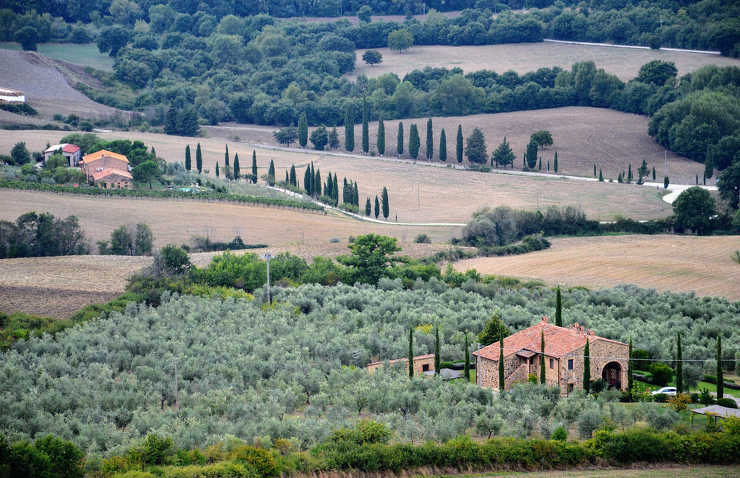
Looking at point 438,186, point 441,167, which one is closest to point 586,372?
point 438,186

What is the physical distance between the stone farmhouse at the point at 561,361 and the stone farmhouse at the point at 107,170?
49463mm

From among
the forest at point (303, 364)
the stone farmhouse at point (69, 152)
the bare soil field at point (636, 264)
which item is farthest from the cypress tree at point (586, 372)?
the stone farmhouse at point (69, 152)

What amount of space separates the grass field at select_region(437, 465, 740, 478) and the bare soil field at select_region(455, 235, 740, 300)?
2707 centimetres

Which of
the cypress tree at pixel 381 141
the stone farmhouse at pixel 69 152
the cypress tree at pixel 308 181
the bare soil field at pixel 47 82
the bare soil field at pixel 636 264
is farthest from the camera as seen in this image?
the bare soil field at pixel 47 82

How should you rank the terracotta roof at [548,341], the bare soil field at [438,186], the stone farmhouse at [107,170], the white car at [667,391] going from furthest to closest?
the bare soil field at [438,186] < the stone farmhouse at [107,170] < the terracotta roof at [548,341] < the white car at [667,391]

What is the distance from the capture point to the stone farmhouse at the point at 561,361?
38531 millimetres

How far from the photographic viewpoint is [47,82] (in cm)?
13012

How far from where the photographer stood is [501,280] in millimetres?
59312

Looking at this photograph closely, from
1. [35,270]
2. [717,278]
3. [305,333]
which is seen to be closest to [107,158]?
[35,270]

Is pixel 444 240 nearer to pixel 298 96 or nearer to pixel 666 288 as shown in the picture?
pixel 666 288

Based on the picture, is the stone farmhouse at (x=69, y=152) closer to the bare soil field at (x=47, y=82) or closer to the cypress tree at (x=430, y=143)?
the bare soil field at (x=47, y=82)

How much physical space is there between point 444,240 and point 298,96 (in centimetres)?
6417

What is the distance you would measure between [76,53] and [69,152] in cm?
6991

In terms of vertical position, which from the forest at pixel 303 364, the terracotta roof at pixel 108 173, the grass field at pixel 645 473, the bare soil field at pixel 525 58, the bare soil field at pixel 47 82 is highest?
the bare soil field at pixel 525 58
